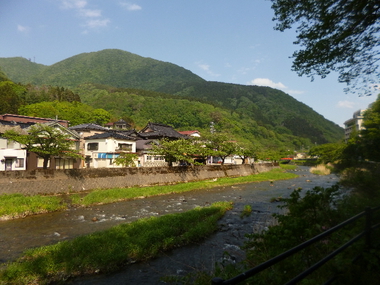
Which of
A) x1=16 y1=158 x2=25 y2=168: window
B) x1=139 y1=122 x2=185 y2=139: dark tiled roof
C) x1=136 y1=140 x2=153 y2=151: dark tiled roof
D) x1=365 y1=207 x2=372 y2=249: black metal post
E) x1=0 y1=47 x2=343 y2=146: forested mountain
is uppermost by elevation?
x1=0 y1=47 x2=343 y2=146: forested mountain

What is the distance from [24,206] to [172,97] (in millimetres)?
100419

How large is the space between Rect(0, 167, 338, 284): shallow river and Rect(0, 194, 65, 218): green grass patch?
677 mm

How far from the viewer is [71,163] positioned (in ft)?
101

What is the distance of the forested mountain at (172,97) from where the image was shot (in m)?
93.6

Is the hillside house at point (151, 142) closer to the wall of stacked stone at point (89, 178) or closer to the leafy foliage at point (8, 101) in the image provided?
the wall of stacked stone at point (89, 178)

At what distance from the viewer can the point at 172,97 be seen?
365 feet

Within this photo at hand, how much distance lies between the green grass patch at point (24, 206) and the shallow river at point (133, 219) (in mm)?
677

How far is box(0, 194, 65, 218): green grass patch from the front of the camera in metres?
13.0

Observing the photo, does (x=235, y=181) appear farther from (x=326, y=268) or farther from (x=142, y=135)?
(x=326, y=268)

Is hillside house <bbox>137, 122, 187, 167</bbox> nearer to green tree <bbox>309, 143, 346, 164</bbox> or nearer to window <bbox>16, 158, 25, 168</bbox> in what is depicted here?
window <bbox>16, 158, 25, 168</bbox>

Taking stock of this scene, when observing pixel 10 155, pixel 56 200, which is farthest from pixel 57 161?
pixel 56 200

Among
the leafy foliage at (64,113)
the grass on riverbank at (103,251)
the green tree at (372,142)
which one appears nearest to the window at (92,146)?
the leafy foliage at (64,113)

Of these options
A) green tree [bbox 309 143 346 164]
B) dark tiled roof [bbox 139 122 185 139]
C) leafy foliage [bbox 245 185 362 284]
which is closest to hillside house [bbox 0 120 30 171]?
dark tiled roof [bbox 139 122 185 139]

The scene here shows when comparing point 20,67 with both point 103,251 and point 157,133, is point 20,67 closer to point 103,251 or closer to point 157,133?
point 157,133
